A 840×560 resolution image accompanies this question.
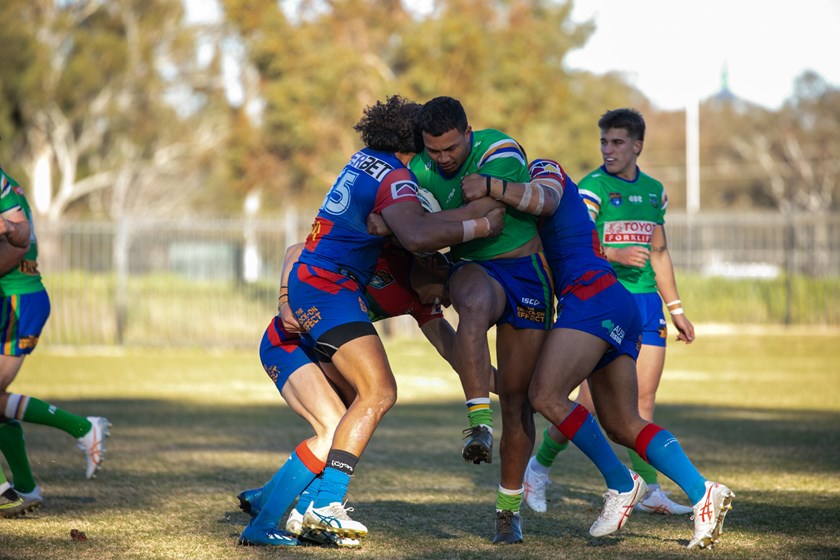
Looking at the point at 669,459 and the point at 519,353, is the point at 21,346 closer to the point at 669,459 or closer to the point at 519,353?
the point at 519,353

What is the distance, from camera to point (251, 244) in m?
25.7

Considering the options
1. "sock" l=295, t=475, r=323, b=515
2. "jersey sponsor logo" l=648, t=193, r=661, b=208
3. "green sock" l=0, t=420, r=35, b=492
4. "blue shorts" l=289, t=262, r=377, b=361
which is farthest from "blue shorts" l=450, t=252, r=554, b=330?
"green sock" l=0, t=420, r=35, b=492

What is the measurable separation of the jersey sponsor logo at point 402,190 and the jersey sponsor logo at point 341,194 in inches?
9.8

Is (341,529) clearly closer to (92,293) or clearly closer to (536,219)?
(536,219)

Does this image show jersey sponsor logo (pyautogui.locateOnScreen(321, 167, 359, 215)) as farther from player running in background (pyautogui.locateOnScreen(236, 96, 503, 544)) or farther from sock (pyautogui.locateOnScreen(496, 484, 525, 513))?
sock (pyautogui.locateOnScreen(496, 484, 525, 513))

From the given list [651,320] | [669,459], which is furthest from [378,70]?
[669,459]

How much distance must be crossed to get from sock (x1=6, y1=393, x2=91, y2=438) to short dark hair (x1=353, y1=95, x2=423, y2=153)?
3.12 m

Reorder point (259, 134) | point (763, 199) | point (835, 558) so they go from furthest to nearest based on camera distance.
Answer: point (763, 199)
point (259, 134)
point (835, 558)

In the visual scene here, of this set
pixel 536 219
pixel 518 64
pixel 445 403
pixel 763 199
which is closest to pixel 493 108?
pixel 518 64

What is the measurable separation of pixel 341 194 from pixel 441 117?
722mm

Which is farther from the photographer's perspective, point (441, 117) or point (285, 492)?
point (285, 492)

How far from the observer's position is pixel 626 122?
754 centimetres

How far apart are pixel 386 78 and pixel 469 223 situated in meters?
24.1

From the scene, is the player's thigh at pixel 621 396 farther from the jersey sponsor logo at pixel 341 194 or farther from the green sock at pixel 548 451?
the jersey sponsor logo at pixel 341 194
